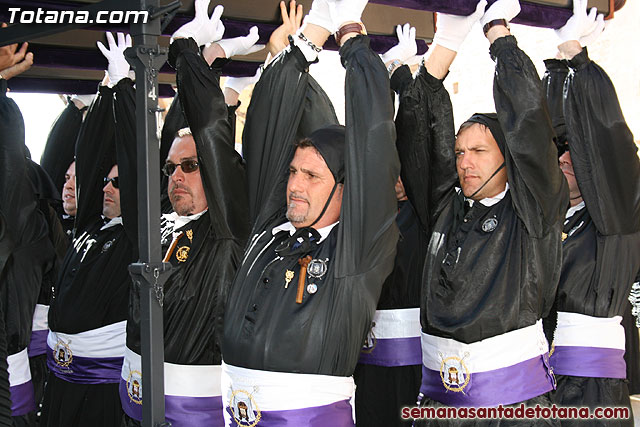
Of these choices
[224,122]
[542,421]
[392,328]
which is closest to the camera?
[542,421]

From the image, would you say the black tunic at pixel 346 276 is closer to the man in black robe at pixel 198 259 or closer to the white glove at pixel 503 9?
the man in black robe at pixel 198 259

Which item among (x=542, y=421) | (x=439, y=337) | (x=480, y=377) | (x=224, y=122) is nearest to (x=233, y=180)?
(x=224, y=122)

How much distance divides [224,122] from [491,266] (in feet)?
3.83

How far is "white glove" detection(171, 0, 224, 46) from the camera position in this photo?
3.00 metres

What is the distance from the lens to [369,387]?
3.37 m

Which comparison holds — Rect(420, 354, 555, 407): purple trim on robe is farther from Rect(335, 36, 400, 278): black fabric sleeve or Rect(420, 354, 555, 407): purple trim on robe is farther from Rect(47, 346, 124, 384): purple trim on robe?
Rect(47, 346, 124, 384): purple trim on robe

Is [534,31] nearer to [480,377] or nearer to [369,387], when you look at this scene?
[369,387]

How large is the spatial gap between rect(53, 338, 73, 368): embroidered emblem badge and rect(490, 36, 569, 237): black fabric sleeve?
2.27 metres

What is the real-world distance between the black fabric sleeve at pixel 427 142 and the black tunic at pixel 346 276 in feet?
2.28

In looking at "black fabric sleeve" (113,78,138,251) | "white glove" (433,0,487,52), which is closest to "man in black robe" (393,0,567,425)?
"white glove" (433,0,487,52)

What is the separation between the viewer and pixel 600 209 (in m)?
3.18

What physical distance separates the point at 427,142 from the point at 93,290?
1.77 metres

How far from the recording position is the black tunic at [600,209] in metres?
3.15

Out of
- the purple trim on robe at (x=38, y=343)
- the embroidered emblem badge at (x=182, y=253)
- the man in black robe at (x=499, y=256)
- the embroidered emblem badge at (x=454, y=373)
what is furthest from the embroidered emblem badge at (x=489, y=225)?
the purple trim on robe at (x=38, y=343)
